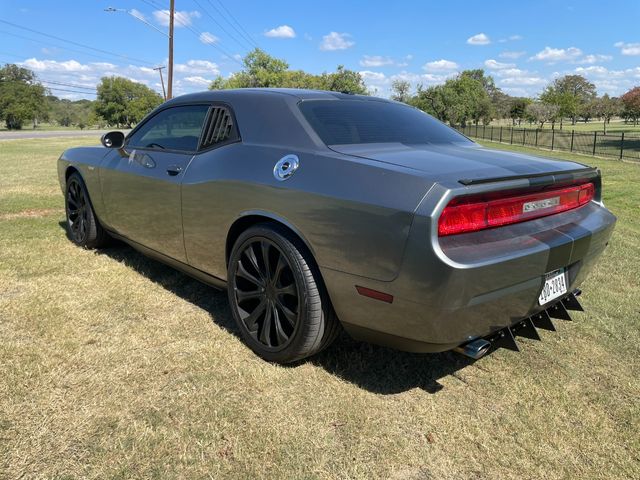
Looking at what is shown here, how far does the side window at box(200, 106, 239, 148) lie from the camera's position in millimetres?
2986

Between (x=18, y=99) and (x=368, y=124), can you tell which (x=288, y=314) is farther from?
A: (x=18, y=99)

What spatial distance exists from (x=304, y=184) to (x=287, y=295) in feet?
1.99

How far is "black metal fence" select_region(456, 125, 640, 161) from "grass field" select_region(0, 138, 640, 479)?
18700mm

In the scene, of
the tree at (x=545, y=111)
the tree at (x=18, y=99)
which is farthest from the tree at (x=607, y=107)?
the tree at (x=18, y=99)

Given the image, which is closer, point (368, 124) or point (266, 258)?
point (266, 258)

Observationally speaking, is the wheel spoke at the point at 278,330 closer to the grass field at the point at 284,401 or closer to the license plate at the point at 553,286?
the grass field at the point at 284,401

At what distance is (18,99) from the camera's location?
81.2m

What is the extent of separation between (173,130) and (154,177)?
0.43 metres

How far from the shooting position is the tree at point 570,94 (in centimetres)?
6206

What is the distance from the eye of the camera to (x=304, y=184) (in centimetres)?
238

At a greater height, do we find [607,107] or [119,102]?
[119,102]

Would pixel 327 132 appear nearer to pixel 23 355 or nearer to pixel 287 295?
pixel 287 295

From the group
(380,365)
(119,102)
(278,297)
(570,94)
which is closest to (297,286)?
(278,297)

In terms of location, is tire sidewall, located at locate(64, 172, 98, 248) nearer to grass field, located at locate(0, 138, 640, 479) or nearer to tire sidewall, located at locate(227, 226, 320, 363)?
grass field, located at locate(0, 138, 640, 479)
